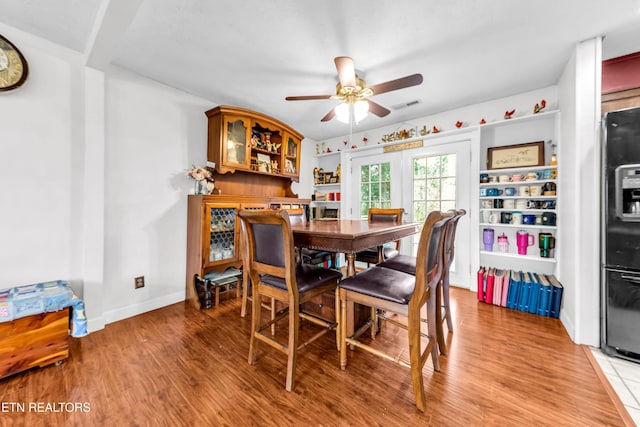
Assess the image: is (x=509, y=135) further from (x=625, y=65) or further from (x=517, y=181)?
(x=625, y=65)

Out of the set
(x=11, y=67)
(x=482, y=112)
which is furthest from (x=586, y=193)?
(x=11, y=67)

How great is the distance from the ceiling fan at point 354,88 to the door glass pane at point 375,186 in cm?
162

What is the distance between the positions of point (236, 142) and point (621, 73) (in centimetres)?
379

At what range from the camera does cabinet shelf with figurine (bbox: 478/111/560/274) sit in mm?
2662

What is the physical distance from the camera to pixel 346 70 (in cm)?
181

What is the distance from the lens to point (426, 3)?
Answer: 5.10 feet

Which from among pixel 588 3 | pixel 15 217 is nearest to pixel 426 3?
pixel 588 3

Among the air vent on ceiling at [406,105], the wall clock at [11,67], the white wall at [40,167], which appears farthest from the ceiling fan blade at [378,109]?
the wall clock at [11,67]

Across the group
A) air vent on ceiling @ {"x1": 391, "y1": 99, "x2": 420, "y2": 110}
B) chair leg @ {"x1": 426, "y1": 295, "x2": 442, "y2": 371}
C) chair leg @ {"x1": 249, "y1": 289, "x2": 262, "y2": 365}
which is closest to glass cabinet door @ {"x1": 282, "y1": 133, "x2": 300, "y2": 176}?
air vent on ceiling @ {"x1": 391, "y1": 99, "x2": 420, "y2": 110}

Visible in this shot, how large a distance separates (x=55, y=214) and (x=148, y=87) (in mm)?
1446

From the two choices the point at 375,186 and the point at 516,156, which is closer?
the point at 516,156

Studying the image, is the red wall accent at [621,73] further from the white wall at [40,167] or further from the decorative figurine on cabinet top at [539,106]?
the white wall at [40,167]

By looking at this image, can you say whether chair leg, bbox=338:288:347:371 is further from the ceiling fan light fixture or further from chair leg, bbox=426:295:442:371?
the ceiling fan light fixture

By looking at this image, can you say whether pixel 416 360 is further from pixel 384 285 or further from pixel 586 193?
pixel 586 193
